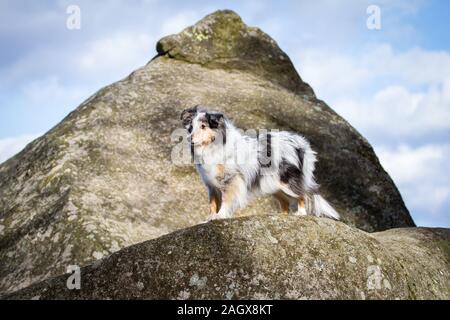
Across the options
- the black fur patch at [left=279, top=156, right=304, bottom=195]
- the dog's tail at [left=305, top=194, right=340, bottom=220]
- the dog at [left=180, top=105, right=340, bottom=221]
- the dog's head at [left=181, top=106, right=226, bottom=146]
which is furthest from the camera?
the dog's tail at [left=305, top=194, right=340, bottom=220]

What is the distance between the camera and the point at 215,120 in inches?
393

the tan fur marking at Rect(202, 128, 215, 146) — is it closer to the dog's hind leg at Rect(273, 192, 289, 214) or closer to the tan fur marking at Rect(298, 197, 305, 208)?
the dog's hind leg at Rect(273, 192, 289, 214)

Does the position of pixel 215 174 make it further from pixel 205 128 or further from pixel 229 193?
pixel 205 128

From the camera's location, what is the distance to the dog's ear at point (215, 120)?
32.6 ft

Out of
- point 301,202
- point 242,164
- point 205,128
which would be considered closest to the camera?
point 205,128

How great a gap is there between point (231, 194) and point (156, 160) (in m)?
6.81

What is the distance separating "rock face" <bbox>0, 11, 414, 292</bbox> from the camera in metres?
13.6

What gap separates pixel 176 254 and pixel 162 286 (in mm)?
419

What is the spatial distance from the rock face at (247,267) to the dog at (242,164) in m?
1.90

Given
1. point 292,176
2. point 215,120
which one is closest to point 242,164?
point 215,120

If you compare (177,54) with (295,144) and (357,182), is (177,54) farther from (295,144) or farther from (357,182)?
(295,144)

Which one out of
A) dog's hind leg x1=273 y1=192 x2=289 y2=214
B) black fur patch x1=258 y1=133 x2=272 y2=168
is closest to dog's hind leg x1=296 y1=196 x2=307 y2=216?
dog's hind leg x1=273 y1=192 x2=289 y2=214

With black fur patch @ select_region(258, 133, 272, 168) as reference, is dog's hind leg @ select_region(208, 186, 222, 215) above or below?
below

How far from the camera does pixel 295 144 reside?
1118 cm
